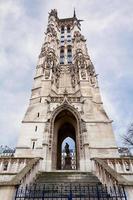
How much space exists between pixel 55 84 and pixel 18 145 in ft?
30.3

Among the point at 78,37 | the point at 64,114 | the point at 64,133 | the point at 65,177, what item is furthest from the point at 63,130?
the point at 78,37

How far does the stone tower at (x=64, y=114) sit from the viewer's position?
1370cm

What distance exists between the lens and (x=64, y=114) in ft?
56.3

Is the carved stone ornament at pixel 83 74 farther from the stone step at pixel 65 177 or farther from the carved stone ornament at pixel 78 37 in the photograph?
the stone step at pixel 65 177

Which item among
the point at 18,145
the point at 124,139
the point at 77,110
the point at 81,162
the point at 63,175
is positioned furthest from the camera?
the point at 124,139

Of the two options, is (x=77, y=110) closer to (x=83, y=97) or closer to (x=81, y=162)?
(x=83, y=97)

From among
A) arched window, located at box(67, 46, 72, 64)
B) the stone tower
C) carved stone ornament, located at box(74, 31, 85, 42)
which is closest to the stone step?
the stone tower

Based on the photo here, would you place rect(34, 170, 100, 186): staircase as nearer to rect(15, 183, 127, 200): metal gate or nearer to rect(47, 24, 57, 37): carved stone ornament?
rect(15, 183, 127, 200): metal gate

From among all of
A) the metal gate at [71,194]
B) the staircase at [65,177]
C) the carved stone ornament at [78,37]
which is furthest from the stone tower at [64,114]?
the metal gate at [71,194]

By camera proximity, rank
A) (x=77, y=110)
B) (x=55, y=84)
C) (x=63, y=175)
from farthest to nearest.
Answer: (x=55, y=84) < (x=77, y=110) < (x=63, y=175)

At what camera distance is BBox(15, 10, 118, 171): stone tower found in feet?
44.9

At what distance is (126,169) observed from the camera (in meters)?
11.0

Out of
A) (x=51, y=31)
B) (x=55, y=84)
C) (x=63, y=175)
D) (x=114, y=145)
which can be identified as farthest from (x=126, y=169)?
(x=51, y=31)

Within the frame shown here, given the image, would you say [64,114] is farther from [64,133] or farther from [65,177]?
[65,177]
